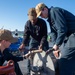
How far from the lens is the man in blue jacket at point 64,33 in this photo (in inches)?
221

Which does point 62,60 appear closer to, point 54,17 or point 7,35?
point 54,17

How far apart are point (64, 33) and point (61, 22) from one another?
0.23m

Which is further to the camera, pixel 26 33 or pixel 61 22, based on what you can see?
pixel 26 33

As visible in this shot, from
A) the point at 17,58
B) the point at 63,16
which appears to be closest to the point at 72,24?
the point at 63,16

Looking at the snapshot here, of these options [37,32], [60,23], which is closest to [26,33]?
[37,32]

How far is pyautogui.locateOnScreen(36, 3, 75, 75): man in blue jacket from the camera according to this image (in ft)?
18.4

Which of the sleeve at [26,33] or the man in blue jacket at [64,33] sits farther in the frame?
the sleeve at [26,33]

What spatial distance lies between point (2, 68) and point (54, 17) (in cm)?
171

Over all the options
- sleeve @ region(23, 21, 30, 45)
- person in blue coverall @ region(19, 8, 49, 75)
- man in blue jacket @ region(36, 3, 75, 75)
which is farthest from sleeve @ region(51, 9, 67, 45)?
sleeve @ region(23, 21, 30, 45)

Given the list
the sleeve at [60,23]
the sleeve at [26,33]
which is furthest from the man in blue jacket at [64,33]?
the sleeve at [26,33]

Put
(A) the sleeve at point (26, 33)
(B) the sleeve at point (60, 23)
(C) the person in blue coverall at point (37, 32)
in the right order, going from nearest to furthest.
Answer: (B) the sleeve at point (60, 23), (C) the person in blue coverall at point (37, 32), (A) the sleeve at point (26, 33)

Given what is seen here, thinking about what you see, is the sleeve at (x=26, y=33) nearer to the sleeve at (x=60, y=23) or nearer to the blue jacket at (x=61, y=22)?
the blue jacket at (x=61, y=22)

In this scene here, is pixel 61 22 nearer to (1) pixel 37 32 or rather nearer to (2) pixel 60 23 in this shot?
(2) pixel 60 23

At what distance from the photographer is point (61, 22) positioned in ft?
18.4
